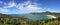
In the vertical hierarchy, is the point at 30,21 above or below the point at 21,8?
below

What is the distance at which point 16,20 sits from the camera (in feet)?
11.5

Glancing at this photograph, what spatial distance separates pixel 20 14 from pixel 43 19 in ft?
1.86

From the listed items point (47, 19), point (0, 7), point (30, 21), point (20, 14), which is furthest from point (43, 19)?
point (0, 7)

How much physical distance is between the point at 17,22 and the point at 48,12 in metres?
0.78

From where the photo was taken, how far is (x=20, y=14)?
3492mm

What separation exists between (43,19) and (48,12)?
21cm

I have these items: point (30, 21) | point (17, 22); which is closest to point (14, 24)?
point (17, 22)

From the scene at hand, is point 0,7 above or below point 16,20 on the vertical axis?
above

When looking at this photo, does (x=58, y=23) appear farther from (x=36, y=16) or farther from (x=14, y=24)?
(x=14, y=24)

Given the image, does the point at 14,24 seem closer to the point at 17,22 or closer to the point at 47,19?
the point at 17,22

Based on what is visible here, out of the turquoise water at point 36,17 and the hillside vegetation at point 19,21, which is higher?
the turquoise water at point 36,17

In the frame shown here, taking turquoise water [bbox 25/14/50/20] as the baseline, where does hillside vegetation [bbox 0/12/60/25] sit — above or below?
below

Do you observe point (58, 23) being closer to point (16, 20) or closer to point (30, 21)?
point (30, 21)

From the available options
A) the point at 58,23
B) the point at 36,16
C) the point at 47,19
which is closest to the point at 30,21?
the point at 36,16
